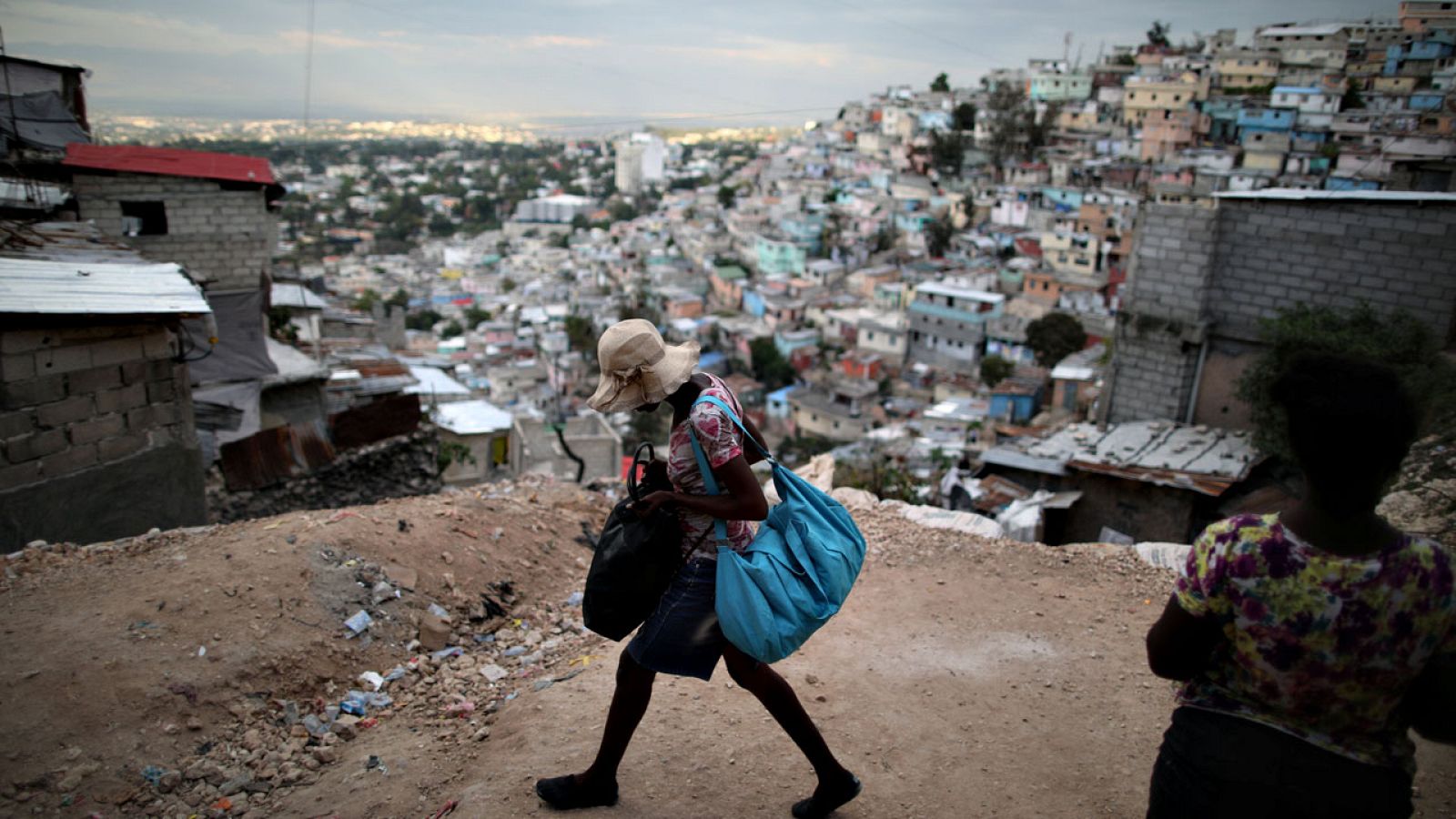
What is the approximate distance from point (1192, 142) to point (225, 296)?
163 ft

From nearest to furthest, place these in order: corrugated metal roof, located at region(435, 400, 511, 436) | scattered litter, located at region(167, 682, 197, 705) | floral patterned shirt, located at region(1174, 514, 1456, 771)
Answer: floral patterned shirt, located at region(1174, 514, 1456, 771) < scattered litter, located at region(167, 682, 197, 705) < corrugated metal roof, located at region(435, 400, 511, 436)

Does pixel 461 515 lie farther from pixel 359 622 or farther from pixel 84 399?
pixel 84 399

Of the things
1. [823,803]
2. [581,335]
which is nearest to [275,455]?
[823,803]

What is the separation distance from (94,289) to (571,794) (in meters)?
4.24

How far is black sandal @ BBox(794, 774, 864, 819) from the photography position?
2.54 metres

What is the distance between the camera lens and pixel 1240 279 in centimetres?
899

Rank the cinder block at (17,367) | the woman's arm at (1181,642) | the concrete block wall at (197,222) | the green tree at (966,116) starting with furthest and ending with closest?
the green tree at (966,116)
the concrete block wall at (197,222)
the cinder block at (17,367)
the woman's arm at (1181,642)

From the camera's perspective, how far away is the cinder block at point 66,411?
14.9ft

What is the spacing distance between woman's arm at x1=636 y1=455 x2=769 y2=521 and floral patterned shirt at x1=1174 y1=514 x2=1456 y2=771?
3.33 feet

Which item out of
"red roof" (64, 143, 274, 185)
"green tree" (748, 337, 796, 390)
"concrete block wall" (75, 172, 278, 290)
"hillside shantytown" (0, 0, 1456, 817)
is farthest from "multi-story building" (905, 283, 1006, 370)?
"concrete block wall" (75, 172, 278, 290)

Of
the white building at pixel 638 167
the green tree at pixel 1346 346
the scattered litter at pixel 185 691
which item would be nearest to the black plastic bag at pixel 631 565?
the scattered litter at pixel 185 691

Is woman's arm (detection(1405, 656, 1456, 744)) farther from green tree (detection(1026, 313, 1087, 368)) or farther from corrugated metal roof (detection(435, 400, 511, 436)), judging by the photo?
green tree (detection(1026, 313, 1087, 368))

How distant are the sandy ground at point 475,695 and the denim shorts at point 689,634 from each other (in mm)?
556

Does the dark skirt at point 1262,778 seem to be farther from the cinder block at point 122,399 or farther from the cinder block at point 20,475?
the cinder block at point 122,399
